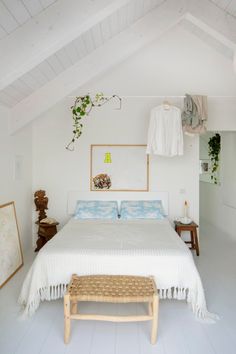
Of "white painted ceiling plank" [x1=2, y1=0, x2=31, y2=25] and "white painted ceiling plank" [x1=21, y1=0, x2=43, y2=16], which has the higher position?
"white painted ceiling plank" [x1=21, y1=0, x2=43, y2=16]

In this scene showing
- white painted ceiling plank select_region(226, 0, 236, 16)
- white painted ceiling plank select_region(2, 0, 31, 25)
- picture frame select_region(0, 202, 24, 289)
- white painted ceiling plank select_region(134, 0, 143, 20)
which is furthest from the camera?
picture frame select_region(0, 202, 24, 289)

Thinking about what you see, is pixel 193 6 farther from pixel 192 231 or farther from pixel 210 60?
pixel 192 231

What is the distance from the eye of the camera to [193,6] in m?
3.48

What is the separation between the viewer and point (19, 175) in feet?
12.7

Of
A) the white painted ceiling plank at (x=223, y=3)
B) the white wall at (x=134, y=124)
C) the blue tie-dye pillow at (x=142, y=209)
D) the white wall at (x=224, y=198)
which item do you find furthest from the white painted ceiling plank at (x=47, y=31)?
the white wall at (x=224, y=198)

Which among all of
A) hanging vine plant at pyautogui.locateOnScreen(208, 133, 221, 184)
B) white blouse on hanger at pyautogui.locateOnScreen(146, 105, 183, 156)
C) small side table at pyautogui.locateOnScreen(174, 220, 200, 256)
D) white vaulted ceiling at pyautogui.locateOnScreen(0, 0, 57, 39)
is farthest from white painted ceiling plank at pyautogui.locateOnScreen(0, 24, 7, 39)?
hanging vine plant at pyautogui.locateOnScreen(208, 133, 221, 184)

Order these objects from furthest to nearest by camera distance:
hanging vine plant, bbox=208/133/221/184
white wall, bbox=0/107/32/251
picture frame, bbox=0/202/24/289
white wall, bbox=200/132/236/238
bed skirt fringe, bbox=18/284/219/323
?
1. hanging vine plant, bbox=208/133/221/184
2. white wall, bbox=200/132/236/238
3. white wall, bbox=0/107/32/251
4. picture frame, bbox=0/202/24/289
5. bed skirt fringe, bbox=18/284/219/323

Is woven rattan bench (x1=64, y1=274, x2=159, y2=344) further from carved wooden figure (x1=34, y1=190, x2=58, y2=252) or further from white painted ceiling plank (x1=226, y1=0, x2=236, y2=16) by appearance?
white painted ceiling plank (x1=226, y1=0, x2=236, y2=16)

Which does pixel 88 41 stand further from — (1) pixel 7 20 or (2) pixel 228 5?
(2) pixel 228 5

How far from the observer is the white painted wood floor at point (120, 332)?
204cm

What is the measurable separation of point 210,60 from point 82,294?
379cm

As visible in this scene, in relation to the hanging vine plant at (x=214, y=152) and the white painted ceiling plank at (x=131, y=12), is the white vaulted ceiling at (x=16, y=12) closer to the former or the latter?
the white painted ceiling plank at (x=131, y=12)

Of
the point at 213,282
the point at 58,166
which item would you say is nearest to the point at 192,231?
the point at 213,282

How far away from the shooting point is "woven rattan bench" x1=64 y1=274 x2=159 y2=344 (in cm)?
209
